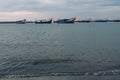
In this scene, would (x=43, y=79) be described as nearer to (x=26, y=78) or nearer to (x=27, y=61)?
(x=26, y=78)

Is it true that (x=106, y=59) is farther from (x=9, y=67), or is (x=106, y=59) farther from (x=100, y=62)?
(x=9, y=67)

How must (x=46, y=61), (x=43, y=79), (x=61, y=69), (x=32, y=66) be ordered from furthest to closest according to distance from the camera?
(x=46, y=61) → (x=32, y=66) → (x=61, y=69) → (x=43, y=79)

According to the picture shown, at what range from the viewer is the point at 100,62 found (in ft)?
85.8

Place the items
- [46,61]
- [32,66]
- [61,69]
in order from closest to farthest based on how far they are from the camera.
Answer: [61,69] → [32,66] → [46,61]

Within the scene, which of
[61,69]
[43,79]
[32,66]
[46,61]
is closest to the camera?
[43,79]

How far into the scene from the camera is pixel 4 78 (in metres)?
19.4

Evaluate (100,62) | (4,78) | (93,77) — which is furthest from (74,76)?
(100,62)

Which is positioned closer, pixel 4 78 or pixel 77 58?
pixel 4 78

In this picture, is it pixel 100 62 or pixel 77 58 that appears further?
pixel 77 58

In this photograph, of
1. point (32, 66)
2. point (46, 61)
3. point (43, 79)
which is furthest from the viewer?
point (46, 61)

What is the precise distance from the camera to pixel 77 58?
29.2 metres

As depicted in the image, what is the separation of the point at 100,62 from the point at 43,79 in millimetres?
9359

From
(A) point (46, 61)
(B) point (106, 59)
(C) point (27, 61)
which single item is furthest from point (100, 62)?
(C) point (27, 61)

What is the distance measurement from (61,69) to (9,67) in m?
5.12
